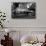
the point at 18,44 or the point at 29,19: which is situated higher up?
the point at 29,19

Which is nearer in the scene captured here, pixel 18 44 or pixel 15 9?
pixel 18 44

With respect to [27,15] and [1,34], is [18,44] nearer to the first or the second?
[1,34]

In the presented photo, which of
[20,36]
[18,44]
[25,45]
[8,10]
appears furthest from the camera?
[8,10]

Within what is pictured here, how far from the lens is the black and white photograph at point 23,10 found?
4.38 m

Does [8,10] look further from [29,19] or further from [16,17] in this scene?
[29,19]

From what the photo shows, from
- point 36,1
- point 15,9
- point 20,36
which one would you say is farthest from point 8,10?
point 20,36

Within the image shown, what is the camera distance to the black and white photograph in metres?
4.38

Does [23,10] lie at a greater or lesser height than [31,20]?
Answer: greater

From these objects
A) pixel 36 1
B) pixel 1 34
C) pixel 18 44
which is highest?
pixel 36 1

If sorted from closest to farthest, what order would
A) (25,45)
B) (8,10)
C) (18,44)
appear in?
(25,45) < (18,44) < (8,10)

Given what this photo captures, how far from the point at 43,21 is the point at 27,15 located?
0.56 metres

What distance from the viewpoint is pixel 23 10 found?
4.40m

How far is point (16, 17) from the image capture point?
439 centimetres

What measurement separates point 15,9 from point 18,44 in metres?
1.82
